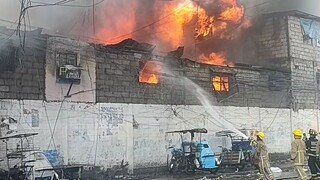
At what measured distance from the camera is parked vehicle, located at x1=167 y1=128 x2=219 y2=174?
17453 millimetres

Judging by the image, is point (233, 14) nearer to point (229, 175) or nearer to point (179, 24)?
point (179, 24)

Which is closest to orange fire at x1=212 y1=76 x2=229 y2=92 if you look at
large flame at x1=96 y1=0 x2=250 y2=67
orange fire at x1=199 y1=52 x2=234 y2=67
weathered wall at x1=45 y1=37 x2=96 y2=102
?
large flame at x1=96 y1=0 x2=250 y2=67

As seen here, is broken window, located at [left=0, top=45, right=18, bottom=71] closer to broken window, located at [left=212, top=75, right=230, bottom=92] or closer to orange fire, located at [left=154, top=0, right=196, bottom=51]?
orange fire, located at [left=154, top=0, right=196, bottom=51]

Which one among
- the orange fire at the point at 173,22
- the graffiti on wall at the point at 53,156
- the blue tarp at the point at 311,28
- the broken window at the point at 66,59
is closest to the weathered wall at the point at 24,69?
the broken window at the point at 66,59

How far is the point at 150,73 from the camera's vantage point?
17938 mm

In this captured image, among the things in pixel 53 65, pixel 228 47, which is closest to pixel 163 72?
pixel 53 65

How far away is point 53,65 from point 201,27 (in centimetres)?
1156

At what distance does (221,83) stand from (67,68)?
320 inches

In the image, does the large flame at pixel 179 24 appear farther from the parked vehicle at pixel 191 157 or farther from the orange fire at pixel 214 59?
the parked vehicle at pixel 191 157

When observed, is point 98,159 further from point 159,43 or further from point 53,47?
point 159,43

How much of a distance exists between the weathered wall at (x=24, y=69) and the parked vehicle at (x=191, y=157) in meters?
6.18

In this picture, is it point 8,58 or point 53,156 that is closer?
point 8,58

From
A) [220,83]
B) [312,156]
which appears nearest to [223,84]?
[220,83]

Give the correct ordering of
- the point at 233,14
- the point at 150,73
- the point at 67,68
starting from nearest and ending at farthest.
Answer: the point at 67,68 < the point at 150,73 < the point at 233,14
